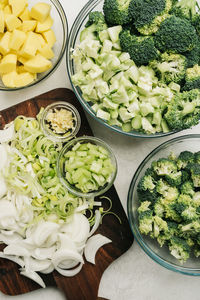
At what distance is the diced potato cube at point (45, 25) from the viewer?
2193 millimetres

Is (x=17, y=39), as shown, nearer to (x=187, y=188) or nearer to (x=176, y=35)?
(x=176, y=35)

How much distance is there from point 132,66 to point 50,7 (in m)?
0.73

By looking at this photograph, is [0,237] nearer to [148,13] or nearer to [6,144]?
[6,144]

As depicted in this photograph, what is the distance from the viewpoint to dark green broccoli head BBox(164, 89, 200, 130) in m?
1.91

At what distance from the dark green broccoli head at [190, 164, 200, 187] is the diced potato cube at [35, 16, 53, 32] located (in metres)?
1.27

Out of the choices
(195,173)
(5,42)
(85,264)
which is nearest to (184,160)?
(195,173)

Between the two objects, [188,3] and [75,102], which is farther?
[75,102]

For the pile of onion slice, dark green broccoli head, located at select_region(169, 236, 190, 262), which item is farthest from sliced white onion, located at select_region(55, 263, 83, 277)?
dark green broccoli head, located at select_region(169, 236, 190, 262)

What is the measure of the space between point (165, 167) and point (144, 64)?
0.63 meters

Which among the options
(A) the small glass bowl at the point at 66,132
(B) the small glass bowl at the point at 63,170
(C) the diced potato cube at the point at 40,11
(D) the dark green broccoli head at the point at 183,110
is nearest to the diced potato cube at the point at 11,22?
(C) the diced potato cube at the point at 40,11

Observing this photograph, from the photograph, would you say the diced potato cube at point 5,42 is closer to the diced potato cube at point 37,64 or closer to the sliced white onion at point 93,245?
the diced potato cube at point 37,64

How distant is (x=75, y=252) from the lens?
216cm

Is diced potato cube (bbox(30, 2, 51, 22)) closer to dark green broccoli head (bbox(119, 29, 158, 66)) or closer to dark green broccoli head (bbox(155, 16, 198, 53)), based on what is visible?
dark green broccoli head (bbox(119, 29, 158, 66))

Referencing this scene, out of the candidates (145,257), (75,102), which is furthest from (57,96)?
(145,257)
